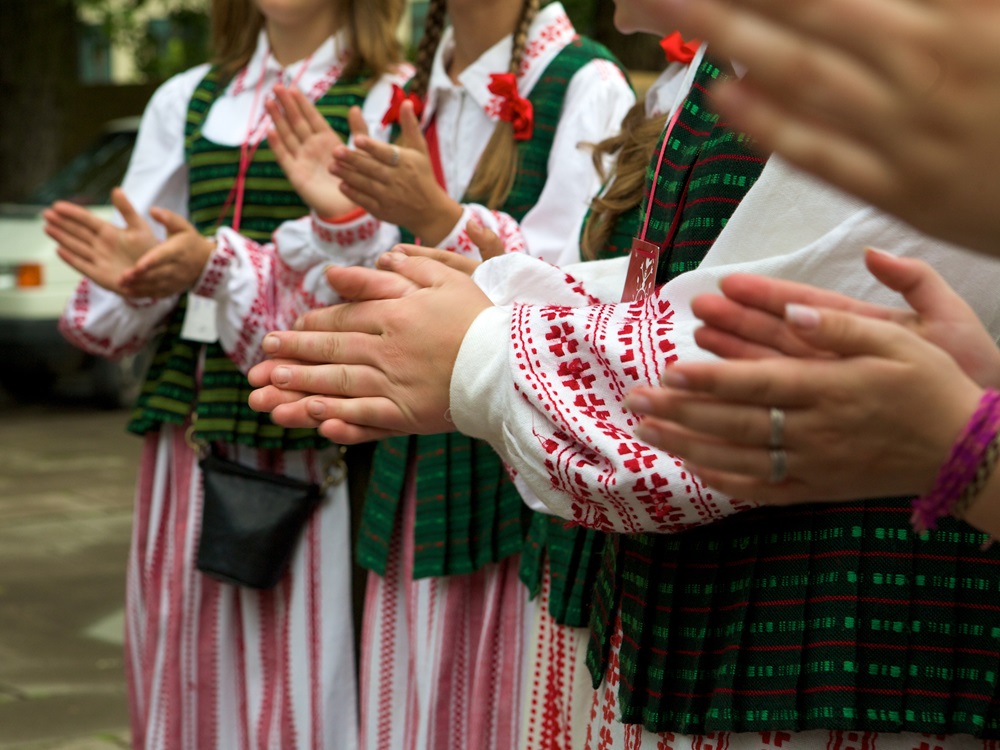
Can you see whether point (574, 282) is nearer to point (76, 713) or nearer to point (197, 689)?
point (197, 689)

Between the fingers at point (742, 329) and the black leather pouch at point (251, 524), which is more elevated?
the fingers at point (742, 329)

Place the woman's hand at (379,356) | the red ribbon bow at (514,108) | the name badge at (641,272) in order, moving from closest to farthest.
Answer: the woman's hand at (379,356)
the name badge at (641,272)
the red ribbon bow at (514,108)

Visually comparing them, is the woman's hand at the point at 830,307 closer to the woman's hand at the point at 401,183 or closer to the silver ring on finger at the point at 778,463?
the silver ring on finger at the point at 778,463

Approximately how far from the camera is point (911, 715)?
4.06 ft

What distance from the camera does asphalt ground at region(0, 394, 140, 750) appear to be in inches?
160

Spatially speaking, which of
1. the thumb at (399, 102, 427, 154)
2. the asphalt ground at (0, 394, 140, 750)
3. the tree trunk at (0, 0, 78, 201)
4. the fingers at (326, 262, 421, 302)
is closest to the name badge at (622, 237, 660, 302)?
the fingers at (326, 262, 421, 302)

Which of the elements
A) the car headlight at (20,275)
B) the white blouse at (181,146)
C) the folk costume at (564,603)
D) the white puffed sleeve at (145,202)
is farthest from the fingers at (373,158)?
the car headlight at (20,275)

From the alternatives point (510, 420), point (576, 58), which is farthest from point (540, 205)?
point (510, 420)

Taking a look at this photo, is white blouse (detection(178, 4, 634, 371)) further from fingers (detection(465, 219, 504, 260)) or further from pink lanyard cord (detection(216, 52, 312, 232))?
fingers (detection(465, 219, 504, 260))

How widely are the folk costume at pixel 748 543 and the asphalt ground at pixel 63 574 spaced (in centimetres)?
292

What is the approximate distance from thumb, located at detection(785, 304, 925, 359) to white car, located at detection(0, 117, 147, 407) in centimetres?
752

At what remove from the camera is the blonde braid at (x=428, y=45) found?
282 cm

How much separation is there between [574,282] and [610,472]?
39 cm

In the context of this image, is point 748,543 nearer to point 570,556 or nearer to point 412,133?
point 570,556
